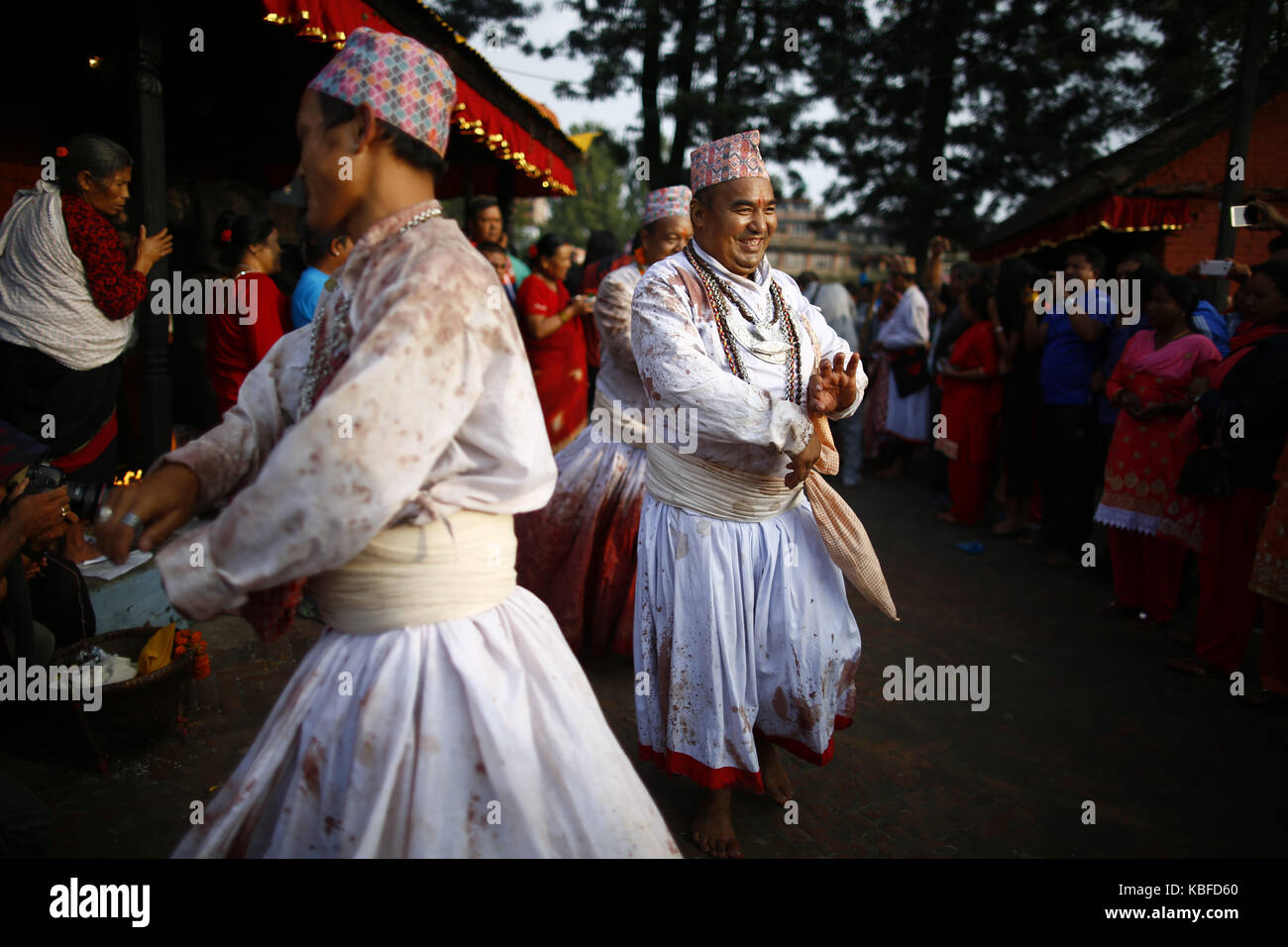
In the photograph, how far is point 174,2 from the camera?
4992mm

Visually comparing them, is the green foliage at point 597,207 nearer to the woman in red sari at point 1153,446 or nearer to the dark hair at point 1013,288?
the dark hair at point 1013,288

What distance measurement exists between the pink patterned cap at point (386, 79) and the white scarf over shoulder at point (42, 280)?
328 cm

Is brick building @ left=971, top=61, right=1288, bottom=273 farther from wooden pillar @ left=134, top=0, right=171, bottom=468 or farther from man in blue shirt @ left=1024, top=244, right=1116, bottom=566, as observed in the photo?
wooden pillar @ left=134, top=0, right=171, bottom=468

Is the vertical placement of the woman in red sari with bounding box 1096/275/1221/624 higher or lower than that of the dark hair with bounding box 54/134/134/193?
lower

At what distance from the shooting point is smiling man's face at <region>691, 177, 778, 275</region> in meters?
2.84

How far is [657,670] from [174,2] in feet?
16.4

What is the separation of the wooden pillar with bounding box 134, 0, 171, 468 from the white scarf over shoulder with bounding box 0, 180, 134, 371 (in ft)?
1.82

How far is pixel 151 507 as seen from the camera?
150cm

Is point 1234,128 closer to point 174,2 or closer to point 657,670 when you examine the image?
point 657,670

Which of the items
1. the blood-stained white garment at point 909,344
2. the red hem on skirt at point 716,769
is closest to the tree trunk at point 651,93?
the blood-stained white garment at point 909,344

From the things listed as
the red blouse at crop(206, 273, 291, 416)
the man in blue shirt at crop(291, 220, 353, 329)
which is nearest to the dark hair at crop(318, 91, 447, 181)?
the man in blue shirt at crop(291, 220, 353, 329)

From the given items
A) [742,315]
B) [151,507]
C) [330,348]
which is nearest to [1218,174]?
[742,315]

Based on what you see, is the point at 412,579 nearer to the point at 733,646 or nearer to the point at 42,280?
the point at 733,646
